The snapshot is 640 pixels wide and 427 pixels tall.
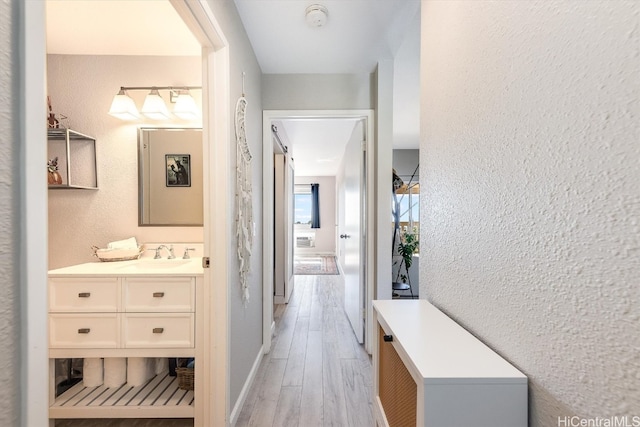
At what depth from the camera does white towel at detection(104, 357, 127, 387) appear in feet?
5.78

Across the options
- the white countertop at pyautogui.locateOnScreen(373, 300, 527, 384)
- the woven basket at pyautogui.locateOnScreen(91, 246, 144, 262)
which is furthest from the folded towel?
the white countertop at pyautogui.locateOnScreen(373, 300, 527, 384)

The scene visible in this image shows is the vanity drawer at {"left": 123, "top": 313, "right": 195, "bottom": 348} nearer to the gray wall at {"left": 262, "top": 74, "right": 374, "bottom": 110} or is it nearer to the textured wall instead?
the textured wall

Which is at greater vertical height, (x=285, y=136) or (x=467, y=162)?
(x=285, y=136)

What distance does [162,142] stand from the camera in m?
2.16

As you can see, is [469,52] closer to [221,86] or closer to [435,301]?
[435,301]

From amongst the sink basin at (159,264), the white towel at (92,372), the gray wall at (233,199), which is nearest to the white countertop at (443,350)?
the gray wall at (233,199)

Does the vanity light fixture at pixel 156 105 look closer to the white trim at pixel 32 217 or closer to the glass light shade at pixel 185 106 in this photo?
the glass light shade at pixel 185 106

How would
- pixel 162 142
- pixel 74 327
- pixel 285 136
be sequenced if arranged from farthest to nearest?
pixel 285 136 → pixel 162 142 → pixel 74 327

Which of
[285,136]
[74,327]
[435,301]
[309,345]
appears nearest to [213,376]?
[74,327]

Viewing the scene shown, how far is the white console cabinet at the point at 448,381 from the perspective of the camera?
2.04 feet

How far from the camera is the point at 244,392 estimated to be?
185 cm

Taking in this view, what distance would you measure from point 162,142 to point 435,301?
6.96 ft

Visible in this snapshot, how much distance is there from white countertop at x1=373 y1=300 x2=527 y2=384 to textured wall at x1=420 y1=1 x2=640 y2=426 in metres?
0.04

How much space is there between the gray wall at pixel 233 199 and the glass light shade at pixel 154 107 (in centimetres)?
61
